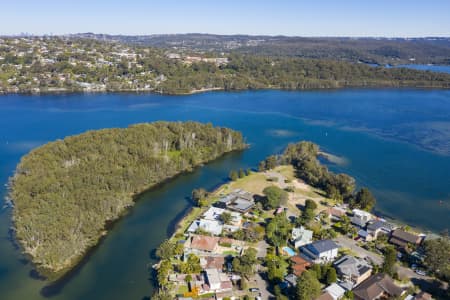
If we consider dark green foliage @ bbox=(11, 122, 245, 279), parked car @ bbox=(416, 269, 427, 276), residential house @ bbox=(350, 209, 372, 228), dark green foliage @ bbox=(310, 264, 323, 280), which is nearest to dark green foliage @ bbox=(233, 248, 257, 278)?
dark green foliage @ bbox=(310, 264, 323, 280)

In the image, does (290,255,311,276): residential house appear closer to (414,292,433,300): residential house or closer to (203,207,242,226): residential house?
A: (203,207,242,226): residential house

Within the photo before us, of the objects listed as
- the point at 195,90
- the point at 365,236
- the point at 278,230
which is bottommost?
the point at 365,236

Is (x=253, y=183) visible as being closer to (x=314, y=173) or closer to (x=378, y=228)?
(x=314, y=173)

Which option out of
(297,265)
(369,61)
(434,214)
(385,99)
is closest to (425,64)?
(369,61)

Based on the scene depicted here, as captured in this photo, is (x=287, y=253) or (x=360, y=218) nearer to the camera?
(x=287, y=253)

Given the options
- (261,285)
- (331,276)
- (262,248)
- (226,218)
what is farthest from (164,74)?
(331,276)

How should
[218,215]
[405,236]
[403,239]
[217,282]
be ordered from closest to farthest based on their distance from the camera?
[217,282] → [403,239] → [405,236] → [218,215]

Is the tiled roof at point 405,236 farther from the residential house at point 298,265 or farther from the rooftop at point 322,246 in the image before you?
the residential house at point 298,265
